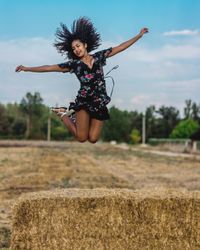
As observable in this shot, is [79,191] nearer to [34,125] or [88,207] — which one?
[88,207]

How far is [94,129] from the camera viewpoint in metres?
7.37

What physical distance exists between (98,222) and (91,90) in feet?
10.0

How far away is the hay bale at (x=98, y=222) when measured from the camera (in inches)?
384

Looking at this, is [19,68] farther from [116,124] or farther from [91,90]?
[116,124]

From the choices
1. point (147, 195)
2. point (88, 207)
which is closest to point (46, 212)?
point (88, 207)

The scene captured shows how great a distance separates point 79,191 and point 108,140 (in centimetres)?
11541

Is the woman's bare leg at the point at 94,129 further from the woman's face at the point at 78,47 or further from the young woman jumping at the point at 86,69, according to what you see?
the woman's face at the point at 78,47

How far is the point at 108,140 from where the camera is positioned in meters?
126

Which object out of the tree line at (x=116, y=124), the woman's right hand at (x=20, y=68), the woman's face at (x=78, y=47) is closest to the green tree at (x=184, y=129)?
the tree line at (x=116, y=124)

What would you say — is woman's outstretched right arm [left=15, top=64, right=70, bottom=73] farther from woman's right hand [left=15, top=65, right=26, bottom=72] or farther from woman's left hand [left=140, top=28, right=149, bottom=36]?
woman's left hand [left=140, top=28, right=149, bottom=36]

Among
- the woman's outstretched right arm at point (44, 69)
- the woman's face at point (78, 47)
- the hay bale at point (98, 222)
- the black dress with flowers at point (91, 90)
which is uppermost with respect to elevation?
the woman's face at point (78, 47)

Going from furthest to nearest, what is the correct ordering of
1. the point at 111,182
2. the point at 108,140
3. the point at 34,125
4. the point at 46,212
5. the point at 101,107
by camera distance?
1. the point at 108,140
2. the point at 34,125
3. the point at 111,182
4. the point at 46,212
5. the point at 101,107

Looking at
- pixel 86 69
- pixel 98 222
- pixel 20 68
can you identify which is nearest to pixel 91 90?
pixel 86 69

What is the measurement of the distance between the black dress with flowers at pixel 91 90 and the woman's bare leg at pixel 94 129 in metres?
0.06
